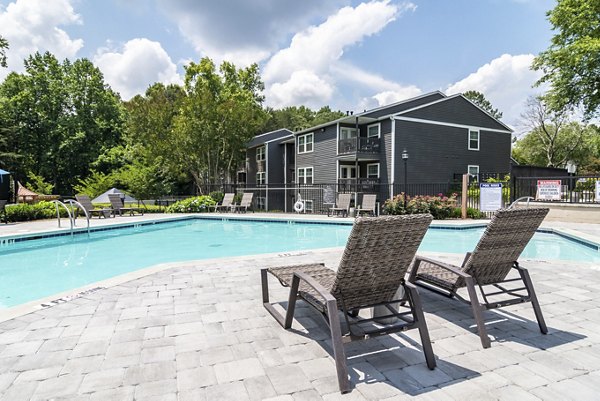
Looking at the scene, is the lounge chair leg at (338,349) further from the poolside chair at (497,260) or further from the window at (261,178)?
the window at (261,178)

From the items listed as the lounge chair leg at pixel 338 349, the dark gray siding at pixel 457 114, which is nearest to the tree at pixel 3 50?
the dark gray siding at pixel 457 114

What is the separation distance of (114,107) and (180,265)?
29349mm

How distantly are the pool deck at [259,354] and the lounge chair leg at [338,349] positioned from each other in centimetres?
6

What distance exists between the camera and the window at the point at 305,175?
2083 centimetres

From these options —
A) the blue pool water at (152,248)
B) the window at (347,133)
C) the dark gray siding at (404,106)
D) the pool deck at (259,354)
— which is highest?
the dark gray siding at (404,106)

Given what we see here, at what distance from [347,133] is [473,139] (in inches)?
287

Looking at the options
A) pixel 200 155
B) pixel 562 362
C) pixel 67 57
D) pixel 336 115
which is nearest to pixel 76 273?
pixel 562 362

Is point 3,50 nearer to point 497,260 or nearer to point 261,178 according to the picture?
point 261,178

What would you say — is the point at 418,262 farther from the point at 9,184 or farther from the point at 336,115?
the point at 336,115

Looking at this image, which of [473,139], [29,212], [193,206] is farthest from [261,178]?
[29,212]

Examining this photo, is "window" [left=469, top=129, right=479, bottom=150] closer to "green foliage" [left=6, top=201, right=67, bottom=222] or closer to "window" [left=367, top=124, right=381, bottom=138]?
"window" [left=367, top=124, right=381, bottom=138]

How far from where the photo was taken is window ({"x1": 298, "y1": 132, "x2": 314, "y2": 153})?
67.8 feet

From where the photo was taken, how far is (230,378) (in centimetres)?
196

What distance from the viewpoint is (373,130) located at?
1831 cm
